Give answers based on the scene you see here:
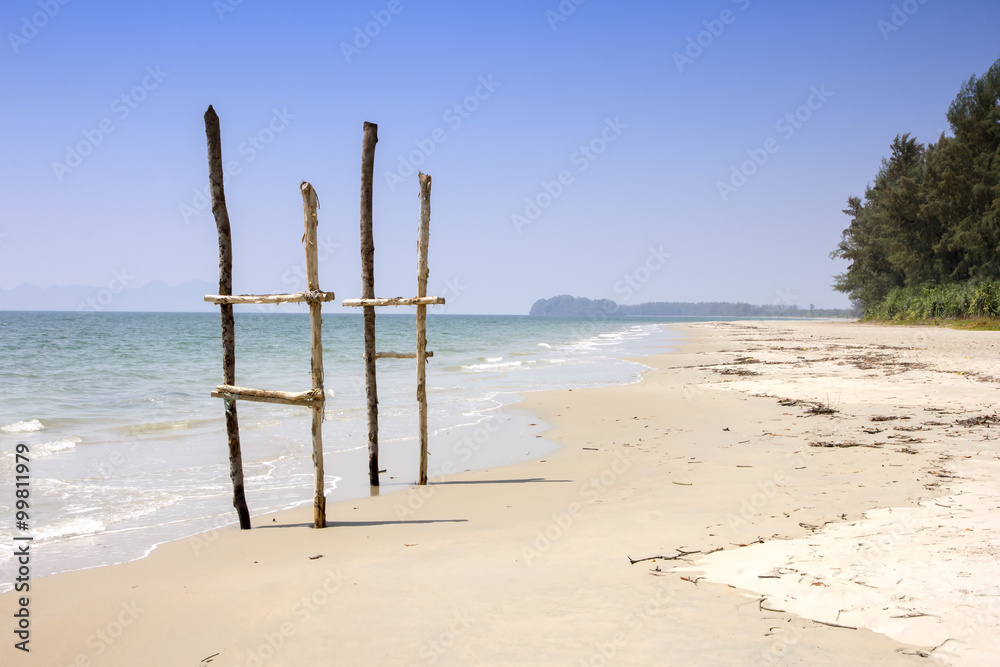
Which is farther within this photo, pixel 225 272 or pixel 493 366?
pixel 493 366

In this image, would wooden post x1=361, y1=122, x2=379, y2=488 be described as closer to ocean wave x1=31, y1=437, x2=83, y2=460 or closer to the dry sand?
the dry sand

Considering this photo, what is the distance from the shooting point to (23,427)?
11.9 m

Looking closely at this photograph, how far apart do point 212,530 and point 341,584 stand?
8.40 feet

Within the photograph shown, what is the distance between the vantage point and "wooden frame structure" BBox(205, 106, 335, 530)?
20.7 feet

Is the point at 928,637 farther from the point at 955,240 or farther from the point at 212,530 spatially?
the point at 955,240

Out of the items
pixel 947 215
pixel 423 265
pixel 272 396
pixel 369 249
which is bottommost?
pixel 272 396

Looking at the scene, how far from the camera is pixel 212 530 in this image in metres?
6.47

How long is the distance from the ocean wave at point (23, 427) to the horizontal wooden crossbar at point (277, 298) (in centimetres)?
839

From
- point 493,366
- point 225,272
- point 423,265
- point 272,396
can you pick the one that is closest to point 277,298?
point 225,272

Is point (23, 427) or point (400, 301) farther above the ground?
point (400, 301)

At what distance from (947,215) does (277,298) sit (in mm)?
45249

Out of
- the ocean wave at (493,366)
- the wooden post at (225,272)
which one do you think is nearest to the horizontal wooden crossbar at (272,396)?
the wooden post at (225,272)

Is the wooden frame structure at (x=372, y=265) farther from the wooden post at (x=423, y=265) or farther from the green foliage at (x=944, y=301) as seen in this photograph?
the green foliage at (x=944, y=301)

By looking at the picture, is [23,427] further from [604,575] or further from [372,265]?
[604,575]
